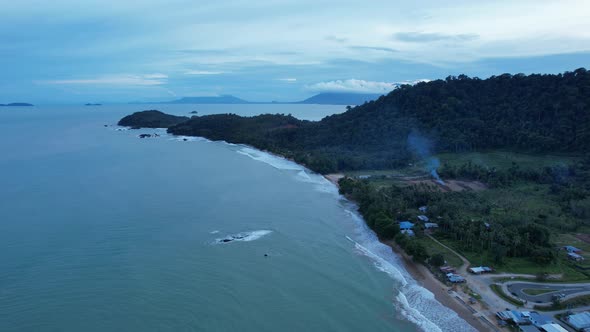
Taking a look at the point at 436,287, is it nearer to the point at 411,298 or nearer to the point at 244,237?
the point at 411,298

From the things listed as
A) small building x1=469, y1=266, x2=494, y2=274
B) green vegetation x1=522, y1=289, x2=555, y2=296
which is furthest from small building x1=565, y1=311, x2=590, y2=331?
small building x1=469, y1=266, x2=494, y2=274

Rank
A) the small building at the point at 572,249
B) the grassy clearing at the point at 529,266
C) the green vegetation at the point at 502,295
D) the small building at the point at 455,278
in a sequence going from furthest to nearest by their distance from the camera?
the small building at the point at 572,249, the grassy clearing at the point at 529,266, the small building at the point at 455,278, the green vegetation at the point at 502,295

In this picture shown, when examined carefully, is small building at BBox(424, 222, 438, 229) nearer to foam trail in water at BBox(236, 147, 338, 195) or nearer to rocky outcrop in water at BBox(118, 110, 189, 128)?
foam trail in water at BBox(236, 147, 338, 195)

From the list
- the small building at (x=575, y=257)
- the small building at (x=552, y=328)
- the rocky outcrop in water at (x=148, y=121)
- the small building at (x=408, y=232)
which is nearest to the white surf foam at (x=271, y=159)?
the small building at (x=408, y=232)

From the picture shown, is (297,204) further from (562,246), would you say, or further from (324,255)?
(562,246)

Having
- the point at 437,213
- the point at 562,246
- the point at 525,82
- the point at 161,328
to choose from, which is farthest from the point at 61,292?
→ the point at 525,82

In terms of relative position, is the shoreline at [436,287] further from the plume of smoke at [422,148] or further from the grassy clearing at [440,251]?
the plume of smoke at [422,148]
